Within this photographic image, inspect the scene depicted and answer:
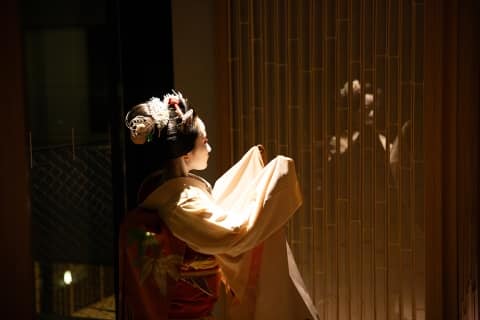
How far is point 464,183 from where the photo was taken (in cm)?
298

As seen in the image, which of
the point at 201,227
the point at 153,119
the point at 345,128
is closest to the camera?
the point at 201,227

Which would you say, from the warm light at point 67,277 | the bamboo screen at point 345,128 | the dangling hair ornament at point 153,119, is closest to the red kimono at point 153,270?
the dangling hair ornament at point 153,119

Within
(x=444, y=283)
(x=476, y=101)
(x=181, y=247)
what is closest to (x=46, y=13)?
(x=181, y=247)

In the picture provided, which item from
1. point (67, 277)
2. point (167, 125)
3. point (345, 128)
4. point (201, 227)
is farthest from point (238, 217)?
point (67, 277)

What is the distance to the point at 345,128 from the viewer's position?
311 cm

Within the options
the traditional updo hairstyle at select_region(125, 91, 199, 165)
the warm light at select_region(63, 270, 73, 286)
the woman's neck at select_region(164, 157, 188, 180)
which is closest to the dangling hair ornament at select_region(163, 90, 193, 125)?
the traditional updo hairstyle at select_region(125, 91, 199, 165)

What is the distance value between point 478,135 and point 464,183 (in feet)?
0.72

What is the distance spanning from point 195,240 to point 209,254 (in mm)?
129

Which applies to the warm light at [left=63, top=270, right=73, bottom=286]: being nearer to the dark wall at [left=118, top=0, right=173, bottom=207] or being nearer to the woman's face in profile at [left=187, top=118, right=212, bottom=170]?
the dark wall at [left=118, top=0, right=173, bottom=207]

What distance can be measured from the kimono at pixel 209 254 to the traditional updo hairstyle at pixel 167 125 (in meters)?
0.11

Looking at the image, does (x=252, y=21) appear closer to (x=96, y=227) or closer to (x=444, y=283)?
(x=96, y=227)

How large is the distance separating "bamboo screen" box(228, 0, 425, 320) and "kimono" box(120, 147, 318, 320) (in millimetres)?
819

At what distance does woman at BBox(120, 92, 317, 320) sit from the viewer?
221 centimetres

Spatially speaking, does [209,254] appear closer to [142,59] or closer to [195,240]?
[195,240]
